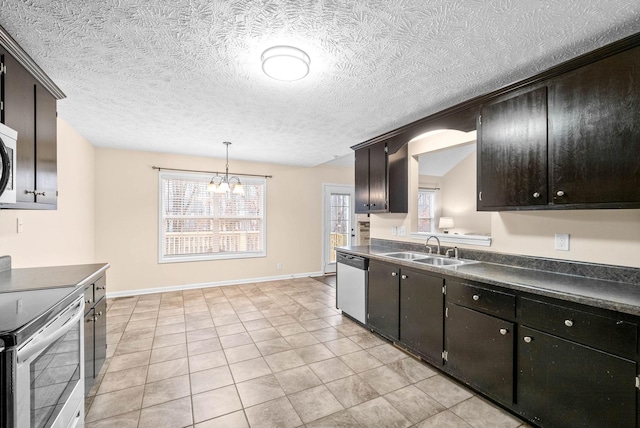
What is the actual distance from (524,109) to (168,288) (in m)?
5.38

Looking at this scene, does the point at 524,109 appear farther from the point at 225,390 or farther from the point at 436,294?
the point at 225,390

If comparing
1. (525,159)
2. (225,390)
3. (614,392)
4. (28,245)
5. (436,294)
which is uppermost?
(525,159)

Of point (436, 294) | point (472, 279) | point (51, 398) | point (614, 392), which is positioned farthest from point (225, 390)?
point (614, 392)

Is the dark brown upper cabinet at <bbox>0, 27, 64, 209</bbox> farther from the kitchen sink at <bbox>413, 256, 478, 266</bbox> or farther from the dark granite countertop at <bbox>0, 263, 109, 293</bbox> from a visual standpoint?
the kitchen sink at <bbox>413, 256, 478, 266</bbox>

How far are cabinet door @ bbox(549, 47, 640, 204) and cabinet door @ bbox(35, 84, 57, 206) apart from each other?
11.6 ft

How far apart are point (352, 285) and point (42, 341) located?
2.91 m

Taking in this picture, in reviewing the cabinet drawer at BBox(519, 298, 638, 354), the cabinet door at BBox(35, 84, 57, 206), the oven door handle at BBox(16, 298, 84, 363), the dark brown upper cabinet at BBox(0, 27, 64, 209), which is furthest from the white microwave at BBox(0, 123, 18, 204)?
the cabinet drawer at BBox(519, 298, 638, 354)

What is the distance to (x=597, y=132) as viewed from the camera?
175cm

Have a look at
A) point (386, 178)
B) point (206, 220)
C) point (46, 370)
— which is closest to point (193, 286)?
point (206, 220)

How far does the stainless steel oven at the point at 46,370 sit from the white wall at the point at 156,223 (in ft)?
11.2

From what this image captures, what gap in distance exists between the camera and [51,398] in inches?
54.4

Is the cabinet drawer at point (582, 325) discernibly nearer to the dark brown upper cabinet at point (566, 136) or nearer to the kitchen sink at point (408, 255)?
the dark brown upper cabinet at point (566, 136)

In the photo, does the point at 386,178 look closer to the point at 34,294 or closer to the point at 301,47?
the point at 301,47

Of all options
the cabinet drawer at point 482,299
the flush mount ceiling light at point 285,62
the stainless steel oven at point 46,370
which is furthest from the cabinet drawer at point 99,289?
the cabinet drawer at point 482,299
